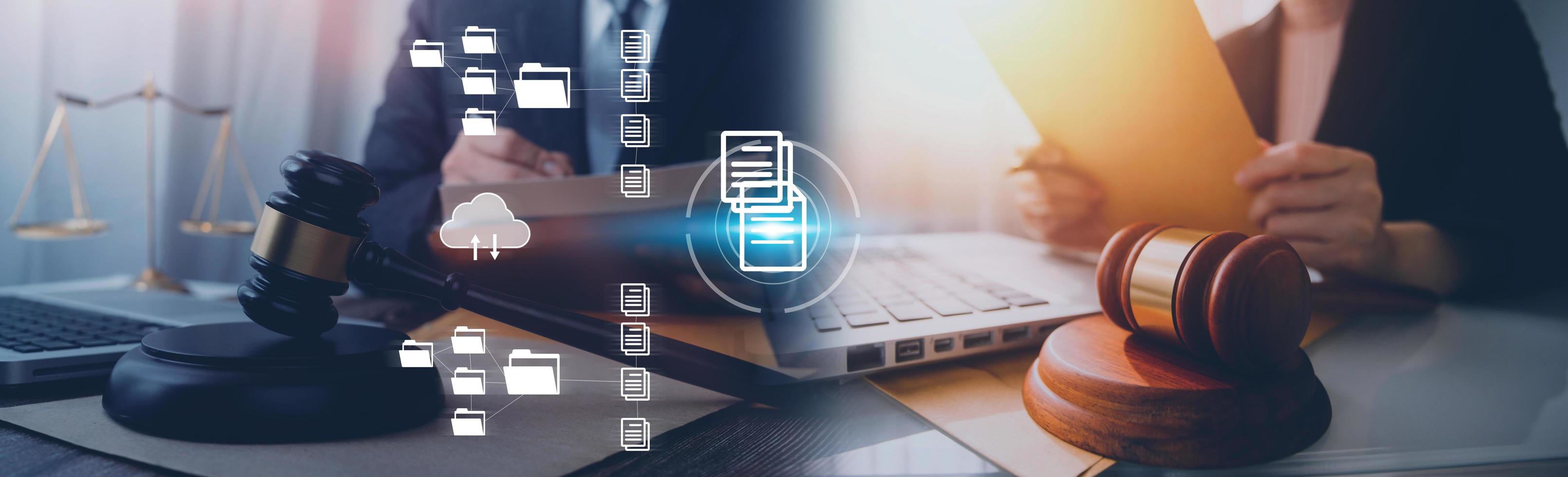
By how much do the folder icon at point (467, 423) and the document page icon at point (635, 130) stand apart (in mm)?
183

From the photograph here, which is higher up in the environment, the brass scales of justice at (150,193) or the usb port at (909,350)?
the brass scales of justice at (150,193)

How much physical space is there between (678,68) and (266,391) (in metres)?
0.29

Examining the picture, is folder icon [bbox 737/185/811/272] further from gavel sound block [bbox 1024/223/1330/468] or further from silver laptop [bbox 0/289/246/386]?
silver laptop [bbox 0/289/246/386]

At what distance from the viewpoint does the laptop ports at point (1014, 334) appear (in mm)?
452

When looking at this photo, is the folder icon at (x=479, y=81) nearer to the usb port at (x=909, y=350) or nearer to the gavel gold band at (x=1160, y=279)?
the usb port at (x=909, y=350)

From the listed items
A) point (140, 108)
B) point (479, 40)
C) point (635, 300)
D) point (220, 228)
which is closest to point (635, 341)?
point (635, 300)

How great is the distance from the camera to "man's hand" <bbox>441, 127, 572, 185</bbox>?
0.50 metres

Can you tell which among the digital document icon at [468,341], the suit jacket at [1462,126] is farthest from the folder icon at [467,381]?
the suit jacket at [1462,126]

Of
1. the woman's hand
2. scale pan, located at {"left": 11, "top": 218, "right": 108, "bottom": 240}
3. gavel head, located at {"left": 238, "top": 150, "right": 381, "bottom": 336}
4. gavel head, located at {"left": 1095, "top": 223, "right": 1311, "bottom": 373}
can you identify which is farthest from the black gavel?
scale pan, located at {"left": 11, "top": 218, "right": 108, "bottom": 240}

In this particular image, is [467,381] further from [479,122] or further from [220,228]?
[220,228]

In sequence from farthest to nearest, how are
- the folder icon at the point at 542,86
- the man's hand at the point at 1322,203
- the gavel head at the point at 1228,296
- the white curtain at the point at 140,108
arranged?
1. the white curtain at the point at 140,108
2. the man's hand at the point at 1322,203
3. the folder icon at the point at 542,86
4. the gavel head at the point at 1228,296

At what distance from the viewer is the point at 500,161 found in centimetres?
55

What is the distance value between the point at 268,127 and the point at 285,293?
86cm

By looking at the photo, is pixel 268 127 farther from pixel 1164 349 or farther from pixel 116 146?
pixel 1164 349
